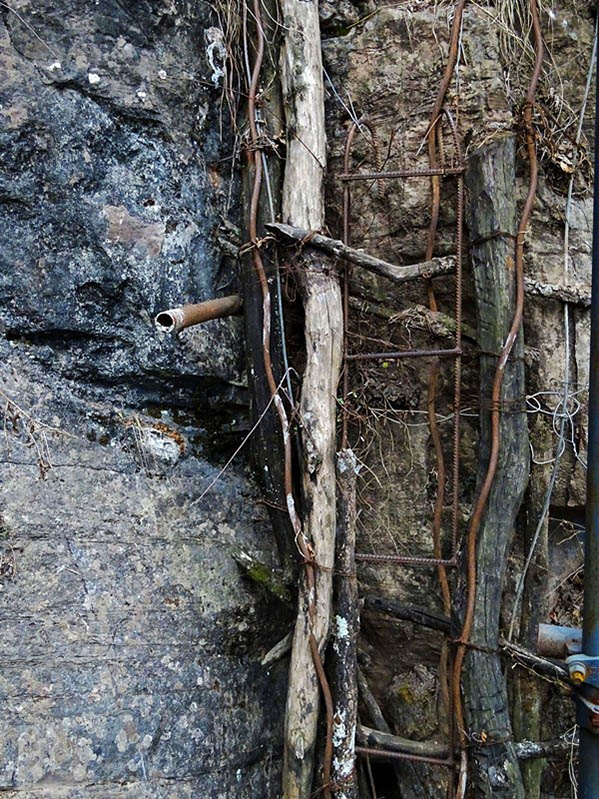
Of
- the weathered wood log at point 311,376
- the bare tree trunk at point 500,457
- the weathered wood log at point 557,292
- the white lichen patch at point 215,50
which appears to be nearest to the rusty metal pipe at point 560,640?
the bare tree trunk at point 500,457

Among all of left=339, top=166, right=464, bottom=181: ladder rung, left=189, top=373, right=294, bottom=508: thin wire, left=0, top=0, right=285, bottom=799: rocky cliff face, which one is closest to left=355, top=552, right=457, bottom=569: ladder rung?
left=0, top=0, right=285, bottom=799: rocky cliff face

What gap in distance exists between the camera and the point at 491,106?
2.21 metres

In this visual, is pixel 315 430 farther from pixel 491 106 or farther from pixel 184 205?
pixel 491 106

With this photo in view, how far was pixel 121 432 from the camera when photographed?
82.4 inches

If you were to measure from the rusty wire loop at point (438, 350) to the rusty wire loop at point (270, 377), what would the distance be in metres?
0.14

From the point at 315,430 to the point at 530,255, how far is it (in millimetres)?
720

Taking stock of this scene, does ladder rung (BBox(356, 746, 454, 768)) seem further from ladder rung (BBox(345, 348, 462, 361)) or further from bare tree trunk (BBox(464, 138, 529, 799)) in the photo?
ladder rung (BBox(345, 348, 462, 361))

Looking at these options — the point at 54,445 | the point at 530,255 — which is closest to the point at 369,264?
the point at 530,255

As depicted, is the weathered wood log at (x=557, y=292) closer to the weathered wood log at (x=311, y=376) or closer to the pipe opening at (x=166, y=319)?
the weathered wood log at (x=311, y=376)

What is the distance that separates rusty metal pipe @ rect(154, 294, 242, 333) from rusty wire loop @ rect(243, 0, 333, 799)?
0.08m

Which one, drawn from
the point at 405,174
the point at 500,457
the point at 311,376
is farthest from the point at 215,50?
the point at 500,457

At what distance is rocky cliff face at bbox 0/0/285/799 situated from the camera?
1907 millimetres

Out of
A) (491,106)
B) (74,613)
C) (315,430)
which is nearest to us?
(74,613)

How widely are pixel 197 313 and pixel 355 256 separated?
42 cm
